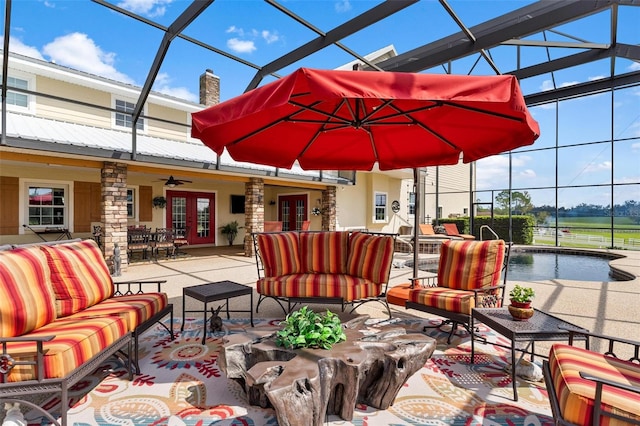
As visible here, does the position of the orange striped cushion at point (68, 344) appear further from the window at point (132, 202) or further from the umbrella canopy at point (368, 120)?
the window at point (132, 202)

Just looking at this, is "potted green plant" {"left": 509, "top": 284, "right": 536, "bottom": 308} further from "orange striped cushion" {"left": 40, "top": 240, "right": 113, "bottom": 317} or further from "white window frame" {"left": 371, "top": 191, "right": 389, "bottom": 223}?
"white window frame" {"left": 371, "top": 191, "right": 389, "bottom": 223}

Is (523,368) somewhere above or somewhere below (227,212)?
below

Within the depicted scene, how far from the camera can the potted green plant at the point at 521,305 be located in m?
2.62

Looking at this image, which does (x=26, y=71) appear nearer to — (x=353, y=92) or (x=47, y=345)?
(x=47, y=345)

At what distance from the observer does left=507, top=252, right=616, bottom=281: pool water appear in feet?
26.4

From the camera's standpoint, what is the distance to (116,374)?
2.79 metres

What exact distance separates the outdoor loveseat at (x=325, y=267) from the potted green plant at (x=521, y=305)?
1.54m

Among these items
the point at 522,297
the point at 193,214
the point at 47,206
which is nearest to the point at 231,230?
the point at 193,214

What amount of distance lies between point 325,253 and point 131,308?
2.41 m

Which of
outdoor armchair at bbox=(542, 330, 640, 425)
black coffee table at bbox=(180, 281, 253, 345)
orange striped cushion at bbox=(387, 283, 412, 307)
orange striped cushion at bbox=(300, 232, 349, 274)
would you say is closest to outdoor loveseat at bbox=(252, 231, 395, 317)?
orange striped cushion at bbox=(300, 232, 349, 274)

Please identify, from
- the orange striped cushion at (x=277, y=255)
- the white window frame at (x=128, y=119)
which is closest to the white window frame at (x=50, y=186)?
the white window frame at (x=128, y=119)

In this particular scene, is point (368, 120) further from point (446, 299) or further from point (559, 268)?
point (559, 268)

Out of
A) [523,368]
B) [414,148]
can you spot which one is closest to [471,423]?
[523,368]

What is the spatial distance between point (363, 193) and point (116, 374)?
40.4 ft
